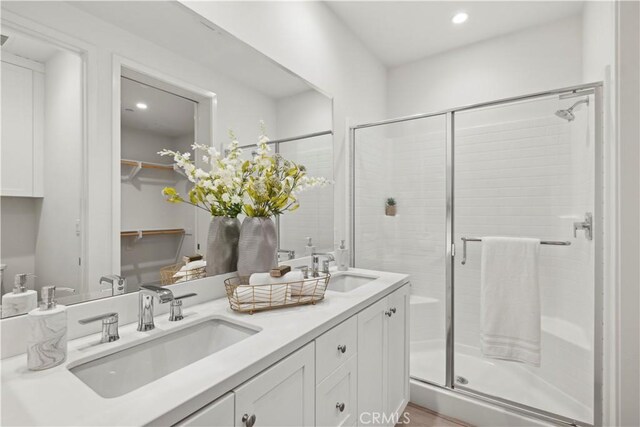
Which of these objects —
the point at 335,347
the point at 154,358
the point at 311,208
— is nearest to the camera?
the point at 154,358

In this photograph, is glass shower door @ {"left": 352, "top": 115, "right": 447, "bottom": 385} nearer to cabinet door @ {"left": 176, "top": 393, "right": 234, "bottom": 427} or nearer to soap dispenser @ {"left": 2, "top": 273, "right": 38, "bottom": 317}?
cabinet door @ {"left": 176, "top": 393, "right": 234, "bottom": 427}

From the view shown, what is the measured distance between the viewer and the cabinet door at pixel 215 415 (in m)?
0.62

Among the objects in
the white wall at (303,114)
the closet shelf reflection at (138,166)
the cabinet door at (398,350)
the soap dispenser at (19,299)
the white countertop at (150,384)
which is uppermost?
the white wall at (303,114)

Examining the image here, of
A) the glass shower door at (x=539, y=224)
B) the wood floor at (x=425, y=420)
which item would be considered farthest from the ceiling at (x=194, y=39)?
the wood floor at (x=425, y=420)

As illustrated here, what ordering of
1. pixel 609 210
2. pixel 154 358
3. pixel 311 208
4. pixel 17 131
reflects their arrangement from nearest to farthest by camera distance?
pixel 17 131
pixel 154 358
pixel 609 210
pixel 311 208

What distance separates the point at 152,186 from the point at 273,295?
60 centimetres

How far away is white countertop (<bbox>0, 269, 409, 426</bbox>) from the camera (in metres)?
0.57

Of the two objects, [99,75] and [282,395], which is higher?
[99,75]

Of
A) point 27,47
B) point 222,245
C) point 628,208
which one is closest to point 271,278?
point 222,245

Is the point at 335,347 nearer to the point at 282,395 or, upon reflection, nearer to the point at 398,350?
the point at 282,395

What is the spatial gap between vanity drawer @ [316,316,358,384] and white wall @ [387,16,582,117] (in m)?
2.32

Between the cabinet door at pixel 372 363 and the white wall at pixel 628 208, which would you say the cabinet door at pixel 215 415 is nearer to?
the cabinet door at pixel 372 363

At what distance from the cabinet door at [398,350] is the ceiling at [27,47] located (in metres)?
1.55

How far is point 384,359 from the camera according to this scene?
1.49 meters
